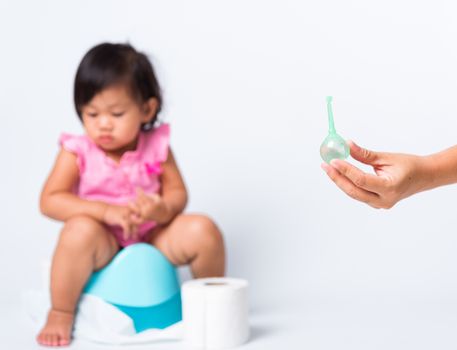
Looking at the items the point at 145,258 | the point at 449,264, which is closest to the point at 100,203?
the point at 145,258

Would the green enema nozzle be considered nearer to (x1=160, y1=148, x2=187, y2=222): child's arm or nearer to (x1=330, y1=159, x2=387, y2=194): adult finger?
(x1=330, y1=159, x2=387, y2=194): adult finger

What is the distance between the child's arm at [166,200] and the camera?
181 cm

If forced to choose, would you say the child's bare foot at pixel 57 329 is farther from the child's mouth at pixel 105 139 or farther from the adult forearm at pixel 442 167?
the adult forearm at pixel 442 167

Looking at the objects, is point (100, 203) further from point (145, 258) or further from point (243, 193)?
point (243, 193)

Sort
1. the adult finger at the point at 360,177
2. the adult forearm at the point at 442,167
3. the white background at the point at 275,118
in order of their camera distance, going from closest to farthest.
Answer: the adult finger at the point at 360,177, the adult forearm at the point at 442,167, the white background at the point at 275,118

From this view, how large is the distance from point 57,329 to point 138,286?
19 cm

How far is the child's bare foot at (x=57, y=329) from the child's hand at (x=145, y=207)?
0.25 metres

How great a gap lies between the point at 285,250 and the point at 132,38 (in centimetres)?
72

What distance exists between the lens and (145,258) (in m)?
1.80

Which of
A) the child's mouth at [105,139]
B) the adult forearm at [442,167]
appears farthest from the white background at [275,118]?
the adult forearm at [442,167]

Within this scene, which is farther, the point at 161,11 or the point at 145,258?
the point at 161,11

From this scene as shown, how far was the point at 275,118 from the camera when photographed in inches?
91.9

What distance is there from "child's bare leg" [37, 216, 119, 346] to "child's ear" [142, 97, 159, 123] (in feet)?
1.11

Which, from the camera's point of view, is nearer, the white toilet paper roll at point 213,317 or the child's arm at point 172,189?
the white toilet paper roll at point 213,317
